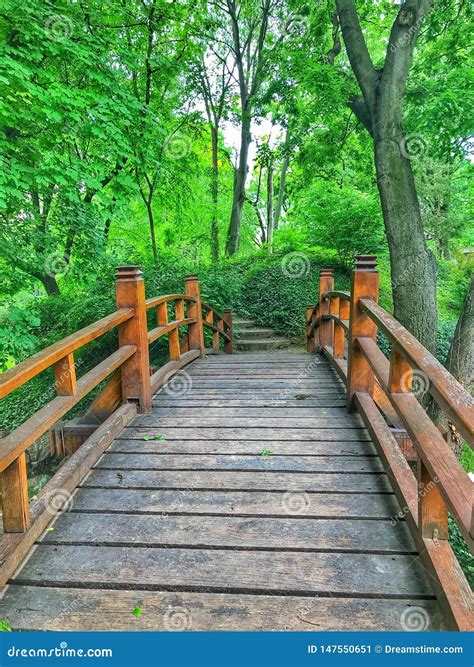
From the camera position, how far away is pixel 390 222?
18.7 ft

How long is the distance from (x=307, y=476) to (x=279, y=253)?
37.9 ft

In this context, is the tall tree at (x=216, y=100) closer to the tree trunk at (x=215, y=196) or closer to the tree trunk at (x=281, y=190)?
the tree trunk at (x=215, y=196)

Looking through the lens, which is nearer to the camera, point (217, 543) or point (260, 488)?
point (217, 543)

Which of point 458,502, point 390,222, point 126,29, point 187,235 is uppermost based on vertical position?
point 126,29

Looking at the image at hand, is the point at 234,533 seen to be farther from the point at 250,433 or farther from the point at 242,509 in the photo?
the point at 250,433

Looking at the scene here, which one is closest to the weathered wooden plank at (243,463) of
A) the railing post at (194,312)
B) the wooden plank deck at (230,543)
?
the wooden plank deck at (230,543)

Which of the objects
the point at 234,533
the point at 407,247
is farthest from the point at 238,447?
the point at 407,247

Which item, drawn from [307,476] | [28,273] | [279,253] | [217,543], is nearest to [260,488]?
[307,476]

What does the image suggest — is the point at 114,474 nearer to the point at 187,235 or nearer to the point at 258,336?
the point at 258,336

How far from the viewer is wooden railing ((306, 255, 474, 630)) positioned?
4.49ft

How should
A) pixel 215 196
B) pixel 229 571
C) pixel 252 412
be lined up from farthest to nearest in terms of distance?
pixel 215 196
pixel 252 412
pixel 229 571

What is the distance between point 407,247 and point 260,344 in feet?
14.4

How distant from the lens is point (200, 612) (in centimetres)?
148

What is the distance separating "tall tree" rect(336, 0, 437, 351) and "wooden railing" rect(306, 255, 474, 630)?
9.22ft
